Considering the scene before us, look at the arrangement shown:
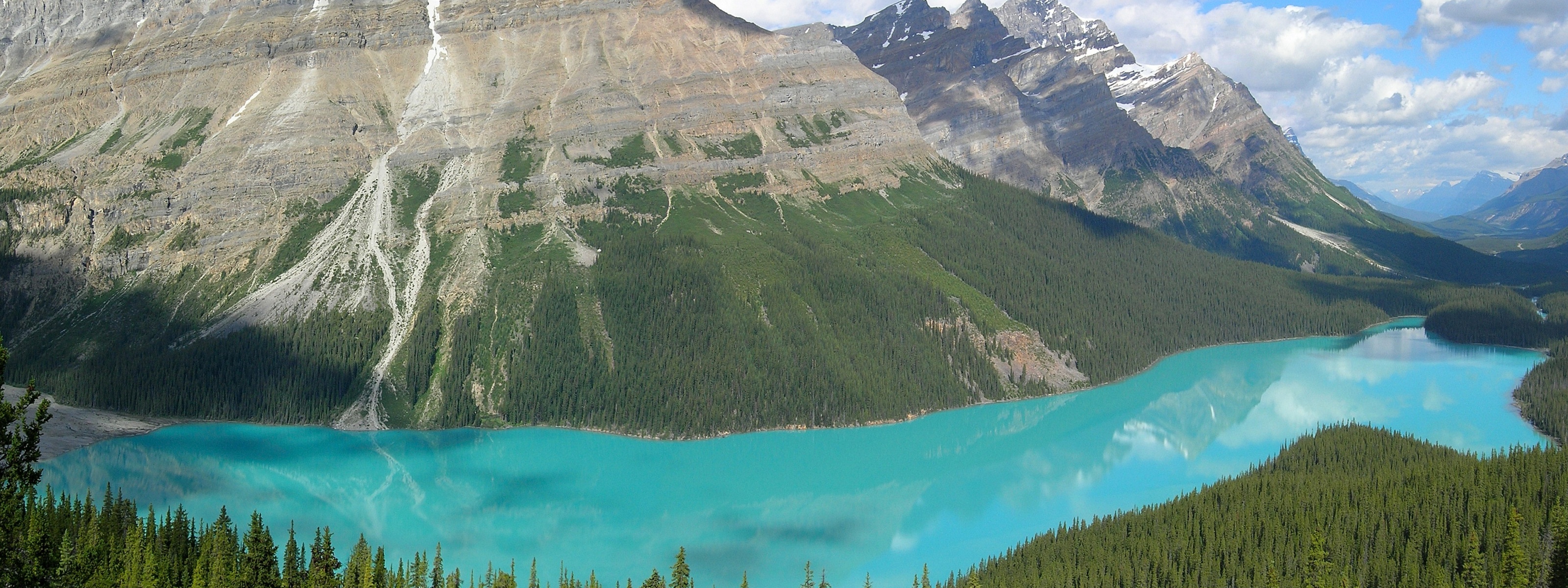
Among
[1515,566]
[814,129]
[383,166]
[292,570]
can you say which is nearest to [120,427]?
[383,166]

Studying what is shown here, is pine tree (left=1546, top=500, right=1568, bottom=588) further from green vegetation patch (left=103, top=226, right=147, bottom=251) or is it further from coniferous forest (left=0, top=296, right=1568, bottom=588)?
green vegetation patch (left=103, top=226, right=147, bottom=251)

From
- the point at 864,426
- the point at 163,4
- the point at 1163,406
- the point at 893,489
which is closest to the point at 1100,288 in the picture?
the point at 1163,406

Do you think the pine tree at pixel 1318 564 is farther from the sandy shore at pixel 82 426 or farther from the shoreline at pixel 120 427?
the sandy shore at pixel 82 426

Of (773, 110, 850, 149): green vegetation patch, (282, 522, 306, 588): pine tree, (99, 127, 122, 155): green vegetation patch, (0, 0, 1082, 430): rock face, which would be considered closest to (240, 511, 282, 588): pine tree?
(282, 522, 306, 588): pine tree

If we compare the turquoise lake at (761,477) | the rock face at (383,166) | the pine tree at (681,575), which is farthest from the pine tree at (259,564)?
the rock face at (383,166)

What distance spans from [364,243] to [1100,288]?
90705 mm

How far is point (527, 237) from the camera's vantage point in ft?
412

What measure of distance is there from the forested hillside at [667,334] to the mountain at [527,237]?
35 centimetres

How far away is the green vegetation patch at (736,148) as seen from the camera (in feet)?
481

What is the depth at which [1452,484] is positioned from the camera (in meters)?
67.5

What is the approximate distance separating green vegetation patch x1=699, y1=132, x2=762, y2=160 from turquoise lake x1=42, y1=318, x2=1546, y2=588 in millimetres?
50454

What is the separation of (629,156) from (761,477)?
62620 mm

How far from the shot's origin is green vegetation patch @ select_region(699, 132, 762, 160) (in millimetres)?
146750

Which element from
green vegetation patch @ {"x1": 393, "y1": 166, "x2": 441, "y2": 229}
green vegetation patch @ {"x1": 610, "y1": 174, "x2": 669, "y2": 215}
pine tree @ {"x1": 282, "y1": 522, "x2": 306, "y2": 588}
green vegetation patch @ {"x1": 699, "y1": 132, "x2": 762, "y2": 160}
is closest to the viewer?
pine tree @ {"x1": 282, "y1": 522, "x2": 306, "y2": 588}
